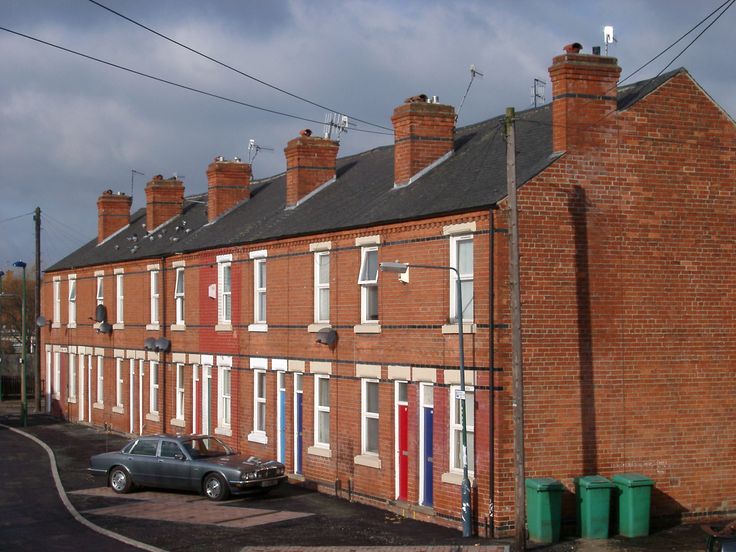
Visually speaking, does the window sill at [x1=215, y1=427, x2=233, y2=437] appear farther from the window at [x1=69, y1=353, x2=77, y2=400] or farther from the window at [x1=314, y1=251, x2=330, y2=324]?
the window at [x1=69, y1=353, x2=77, y2=400]

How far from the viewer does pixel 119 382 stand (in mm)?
39500

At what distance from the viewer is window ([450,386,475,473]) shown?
20.2 m

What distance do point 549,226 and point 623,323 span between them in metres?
2.61

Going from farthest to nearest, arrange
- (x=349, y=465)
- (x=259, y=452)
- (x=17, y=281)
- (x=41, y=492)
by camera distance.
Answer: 1. (x=17, y=281)
2. (x=259, y=452)
3. (x=41, y=492)
4. (x=349, y=465)

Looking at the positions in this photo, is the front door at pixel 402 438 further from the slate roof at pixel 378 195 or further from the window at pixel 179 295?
the window at pixel 179 295

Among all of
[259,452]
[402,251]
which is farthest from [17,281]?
[402,251]

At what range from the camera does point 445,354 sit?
68.7 feet

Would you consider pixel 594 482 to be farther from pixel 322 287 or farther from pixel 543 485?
pixel 322 287

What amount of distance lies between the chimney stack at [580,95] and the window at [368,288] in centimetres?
537

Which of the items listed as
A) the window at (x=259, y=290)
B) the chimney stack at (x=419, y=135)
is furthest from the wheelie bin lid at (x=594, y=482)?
the window at (x=259, y=290)

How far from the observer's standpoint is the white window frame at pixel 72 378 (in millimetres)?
44906

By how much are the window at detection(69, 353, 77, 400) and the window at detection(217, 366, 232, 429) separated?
629 inches

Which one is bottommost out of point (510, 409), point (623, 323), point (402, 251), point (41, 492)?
point (41, 492)

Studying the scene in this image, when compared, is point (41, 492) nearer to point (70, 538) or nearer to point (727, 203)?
point (70, 538)
